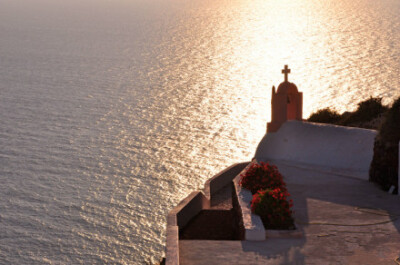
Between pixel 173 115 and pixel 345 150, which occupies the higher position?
pixel 173 115

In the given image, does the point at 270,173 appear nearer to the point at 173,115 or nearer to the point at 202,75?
the point at 173,115

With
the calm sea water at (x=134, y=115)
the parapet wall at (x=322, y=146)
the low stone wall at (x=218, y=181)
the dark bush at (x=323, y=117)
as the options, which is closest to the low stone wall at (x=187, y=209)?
the low stone wall at (x=218, y=181)

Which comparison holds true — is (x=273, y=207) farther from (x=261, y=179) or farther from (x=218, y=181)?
(x=218, y=181)

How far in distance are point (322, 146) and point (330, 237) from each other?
26.5ft

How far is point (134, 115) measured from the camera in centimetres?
11162

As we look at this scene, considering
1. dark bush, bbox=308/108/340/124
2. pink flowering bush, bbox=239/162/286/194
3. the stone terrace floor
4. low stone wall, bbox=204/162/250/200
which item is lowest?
the stone terrace floor

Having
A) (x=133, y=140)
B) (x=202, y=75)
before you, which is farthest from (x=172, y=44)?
(x=133, y=140)

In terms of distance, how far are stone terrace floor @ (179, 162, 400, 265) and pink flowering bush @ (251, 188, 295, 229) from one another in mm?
656

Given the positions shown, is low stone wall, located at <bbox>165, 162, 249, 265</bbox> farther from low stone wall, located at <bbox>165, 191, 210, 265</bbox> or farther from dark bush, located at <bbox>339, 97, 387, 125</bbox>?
dark bush, located at <bbox>339, 97, 387, 125</bbox>

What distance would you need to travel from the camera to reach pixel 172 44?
595 ft

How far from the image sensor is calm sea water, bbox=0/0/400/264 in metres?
72.4

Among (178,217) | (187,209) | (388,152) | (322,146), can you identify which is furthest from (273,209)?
(322,146)

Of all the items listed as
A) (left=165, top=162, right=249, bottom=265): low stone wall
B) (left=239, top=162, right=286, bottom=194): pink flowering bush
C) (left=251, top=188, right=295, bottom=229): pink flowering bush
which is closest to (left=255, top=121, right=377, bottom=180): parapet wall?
(left=165, top=162, right=249, bottom=265): low stone wall

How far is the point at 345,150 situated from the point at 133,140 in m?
72.9
